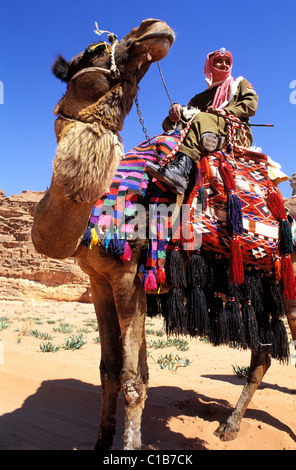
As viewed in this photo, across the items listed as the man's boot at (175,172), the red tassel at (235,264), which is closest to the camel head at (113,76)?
the man's boot at (175,172)

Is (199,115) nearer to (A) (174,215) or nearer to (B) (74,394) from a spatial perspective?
(A) (174,215)

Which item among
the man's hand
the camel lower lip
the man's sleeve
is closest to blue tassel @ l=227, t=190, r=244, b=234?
the man's sleeve

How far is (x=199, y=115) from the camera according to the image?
3.01 metres

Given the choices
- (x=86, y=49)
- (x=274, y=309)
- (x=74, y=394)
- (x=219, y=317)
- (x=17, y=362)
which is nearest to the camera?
(x=86, y=49)

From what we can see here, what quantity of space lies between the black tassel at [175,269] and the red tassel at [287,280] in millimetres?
949

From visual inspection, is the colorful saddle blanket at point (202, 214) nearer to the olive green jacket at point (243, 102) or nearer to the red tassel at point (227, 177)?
the red tassel at point (227, 177)

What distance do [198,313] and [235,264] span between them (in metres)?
0.50

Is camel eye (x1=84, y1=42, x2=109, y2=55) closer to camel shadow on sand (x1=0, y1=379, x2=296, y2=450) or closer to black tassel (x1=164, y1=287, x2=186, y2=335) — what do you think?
black tassel (x1=164, y1=287, x2=186, y2=335)

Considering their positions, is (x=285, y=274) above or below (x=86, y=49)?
below

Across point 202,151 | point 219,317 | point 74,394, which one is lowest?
point 74,394

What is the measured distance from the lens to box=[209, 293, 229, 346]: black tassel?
284 cm

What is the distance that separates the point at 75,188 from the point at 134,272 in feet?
3.10

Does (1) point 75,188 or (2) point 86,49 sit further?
(2) point 86,49

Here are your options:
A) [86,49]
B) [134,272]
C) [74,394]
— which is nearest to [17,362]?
[74,394]
